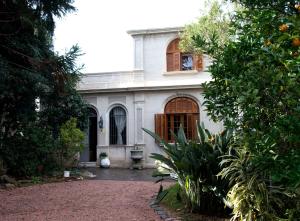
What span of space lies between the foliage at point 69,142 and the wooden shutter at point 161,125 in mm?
4820

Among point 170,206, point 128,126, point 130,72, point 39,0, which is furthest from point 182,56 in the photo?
point 170,206

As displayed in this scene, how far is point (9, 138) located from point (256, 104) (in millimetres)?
11251

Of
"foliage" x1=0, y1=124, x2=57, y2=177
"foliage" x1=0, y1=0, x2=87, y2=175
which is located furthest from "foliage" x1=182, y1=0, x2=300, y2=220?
"foliage" x1=0, y1=124, x2=57, y2=177

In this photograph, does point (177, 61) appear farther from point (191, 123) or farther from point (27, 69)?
point (27, 69)

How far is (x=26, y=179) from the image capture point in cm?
1220

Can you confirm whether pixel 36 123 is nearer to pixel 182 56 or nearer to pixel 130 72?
pixel 130 72

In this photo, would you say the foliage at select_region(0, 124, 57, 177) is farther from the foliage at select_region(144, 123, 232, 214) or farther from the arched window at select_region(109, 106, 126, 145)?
the foliage at select_region(144, 123, 232, 214)

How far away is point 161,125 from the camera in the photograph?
1898cm

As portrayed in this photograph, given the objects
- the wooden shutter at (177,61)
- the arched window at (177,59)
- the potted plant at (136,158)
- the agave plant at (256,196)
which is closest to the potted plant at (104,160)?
the potted plant at (136,158)

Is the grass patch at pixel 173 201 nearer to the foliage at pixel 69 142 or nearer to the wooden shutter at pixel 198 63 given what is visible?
the foliage at pixel 69 142

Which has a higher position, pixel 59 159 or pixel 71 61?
pixel 71 61

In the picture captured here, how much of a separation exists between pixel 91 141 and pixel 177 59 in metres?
6.54

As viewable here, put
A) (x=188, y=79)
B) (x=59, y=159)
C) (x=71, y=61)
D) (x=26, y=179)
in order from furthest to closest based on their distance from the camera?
1. (x=188, y=79)
2. (x=59, y=159)
3. (x=26, y=179)
4. (x=71, y=61)

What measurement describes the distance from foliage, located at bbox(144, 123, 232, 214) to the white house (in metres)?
12.4
